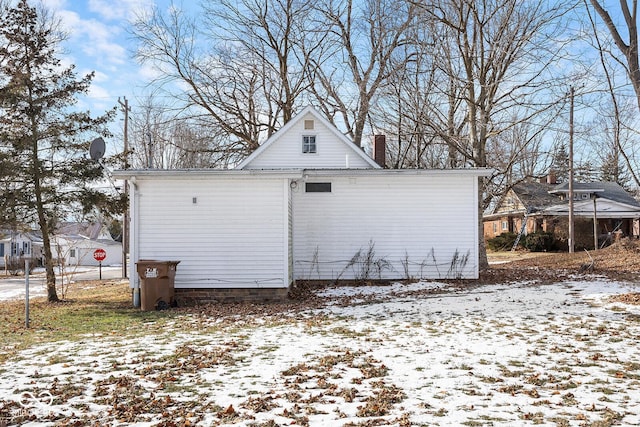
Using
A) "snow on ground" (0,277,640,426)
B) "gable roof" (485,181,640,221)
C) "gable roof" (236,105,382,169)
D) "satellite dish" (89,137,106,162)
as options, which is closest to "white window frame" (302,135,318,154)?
"gable roof" (236,105,382,169)

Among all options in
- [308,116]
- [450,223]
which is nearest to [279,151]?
[308,116]

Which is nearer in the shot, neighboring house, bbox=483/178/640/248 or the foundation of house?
the foundation of house

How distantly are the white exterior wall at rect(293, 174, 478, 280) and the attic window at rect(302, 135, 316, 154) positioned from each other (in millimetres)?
4429

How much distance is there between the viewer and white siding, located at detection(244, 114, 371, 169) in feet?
61.0

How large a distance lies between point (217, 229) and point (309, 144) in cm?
772

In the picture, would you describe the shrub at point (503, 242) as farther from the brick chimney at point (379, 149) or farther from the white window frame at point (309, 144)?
the white window frame at point (309, 144)

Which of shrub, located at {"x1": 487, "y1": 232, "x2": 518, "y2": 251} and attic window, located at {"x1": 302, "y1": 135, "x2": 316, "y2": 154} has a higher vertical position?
attic window, located at {"x1": 302, "y1": 135, "x2": 316, "y2": 154}

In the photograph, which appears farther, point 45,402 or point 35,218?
point 35,218

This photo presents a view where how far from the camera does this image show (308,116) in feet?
61.5

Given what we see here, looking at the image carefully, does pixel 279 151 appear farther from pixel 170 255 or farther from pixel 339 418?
pixel 339 418

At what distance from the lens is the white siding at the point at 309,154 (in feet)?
61.0

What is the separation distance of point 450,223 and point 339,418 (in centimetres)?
1057

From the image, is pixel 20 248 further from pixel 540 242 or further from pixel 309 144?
pixel 540 242

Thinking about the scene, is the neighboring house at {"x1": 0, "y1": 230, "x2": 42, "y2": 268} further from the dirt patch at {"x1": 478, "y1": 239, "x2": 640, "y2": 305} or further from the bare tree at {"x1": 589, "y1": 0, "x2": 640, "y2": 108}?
the bare tree at {"x1": 589, "y1": 0, "x2": 640, "y2": 108}
